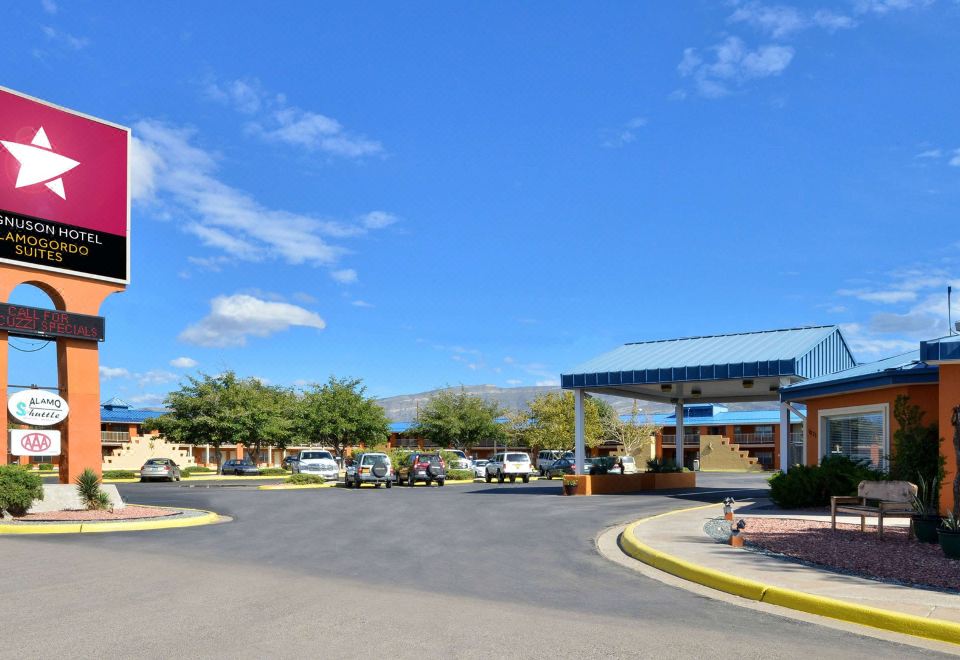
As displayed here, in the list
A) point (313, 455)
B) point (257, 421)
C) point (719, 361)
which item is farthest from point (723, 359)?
point (257, 421)

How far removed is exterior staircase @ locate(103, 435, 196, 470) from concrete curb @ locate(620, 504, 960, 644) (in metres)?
60.4

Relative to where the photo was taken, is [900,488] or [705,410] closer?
[900,488]

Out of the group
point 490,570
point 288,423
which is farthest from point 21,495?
point 288,423

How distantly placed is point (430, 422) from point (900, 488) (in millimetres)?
65468

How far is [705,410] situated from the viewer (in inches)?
3649

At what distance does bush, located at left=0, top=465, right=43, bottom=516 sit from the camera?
20.4 m

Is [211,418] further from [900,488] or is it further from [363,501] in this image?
[900,488]

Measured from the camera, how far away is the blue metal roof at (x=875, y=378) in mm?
21062

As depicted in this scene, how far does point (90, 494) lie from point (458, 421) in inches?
2254

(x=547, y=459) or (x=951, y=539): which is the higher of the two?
(x=951, y=539)

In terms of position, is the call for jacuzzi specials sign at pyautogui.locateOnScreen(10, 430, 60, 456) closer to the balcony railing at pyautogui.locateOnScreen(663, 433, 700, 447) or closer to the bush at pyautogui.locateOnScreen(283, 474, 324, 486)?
the bush at pyautogui.locateOnScreen(283, 474, 324, 486)

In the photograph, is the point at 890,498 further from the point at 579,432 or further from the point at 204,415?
the point at 204,415

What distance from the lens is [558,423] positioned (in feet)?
254

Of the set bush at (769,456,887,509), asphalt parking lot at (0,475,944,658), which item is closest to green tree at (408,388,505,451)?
bush at (769,456,887,509)
